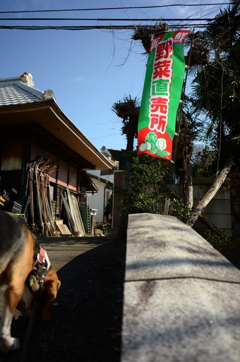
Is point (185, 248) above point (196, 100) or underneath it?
underneath

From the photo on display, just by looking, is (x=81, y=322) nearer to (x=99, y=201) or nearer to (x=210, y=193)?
(x=210, y=193)

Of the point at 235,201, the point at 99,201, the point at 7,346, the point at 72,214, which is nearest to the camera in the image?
the point at 7,346

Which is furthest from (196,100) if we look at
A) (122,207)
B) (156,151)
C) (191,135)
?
(122,207)

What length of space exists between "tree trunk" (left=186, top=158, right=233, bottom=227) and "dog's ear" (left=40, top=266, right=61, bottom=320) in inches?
184

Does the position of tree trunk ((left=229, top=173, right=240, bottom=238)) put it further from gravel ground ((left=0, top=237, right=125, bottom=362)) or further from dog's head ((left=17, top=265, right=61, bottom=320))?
dog's head ((left=17, top=265, right=61, bottom=320))

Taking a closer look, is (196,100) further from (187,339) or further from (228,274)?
(187,339)

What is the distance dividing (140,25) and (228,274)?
7663mm

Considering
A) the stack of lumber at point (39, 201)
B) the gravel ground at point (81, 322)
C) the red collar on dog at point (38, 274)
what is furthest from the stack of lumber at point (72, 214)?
the red collar on dog at point (38, 274)

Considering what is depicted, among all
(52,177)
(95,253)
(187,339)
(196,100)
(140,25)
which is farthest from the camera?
(52,177)

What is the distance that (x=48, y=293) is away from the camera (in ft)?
8.38

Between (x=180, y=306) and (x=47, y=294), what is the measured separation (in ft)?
4.47

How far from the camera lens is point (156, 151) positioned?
21.6ft


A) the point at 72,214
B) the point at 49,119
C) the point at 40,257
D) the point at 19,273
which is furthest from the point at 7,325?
the point at 72,214

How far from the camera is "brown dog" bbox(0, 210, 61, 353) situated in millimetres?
2078
